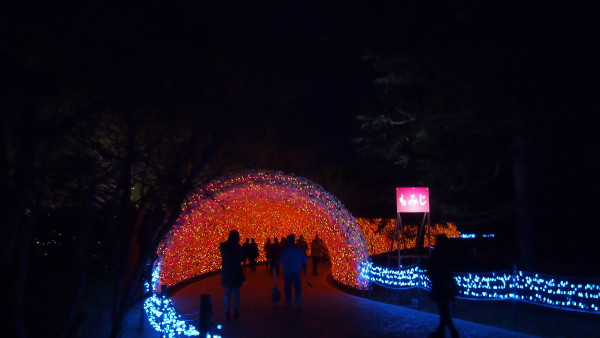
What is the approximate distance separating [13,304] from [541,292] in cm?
917

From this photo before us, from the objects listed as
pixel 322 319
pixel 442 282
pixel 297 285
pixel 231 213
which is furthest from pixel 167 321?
pixel 231 213

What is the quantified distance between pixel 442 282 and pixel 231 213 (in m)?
14.2

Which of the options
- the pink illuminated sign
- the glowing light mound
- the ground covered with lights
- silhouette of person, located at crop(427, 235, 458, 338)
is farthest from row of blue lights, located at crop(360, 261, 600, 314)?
the glowing light mound

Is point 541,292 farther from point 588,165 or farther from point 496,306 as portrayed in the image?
point 588,165

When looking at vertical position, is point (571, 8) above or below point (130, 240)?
above

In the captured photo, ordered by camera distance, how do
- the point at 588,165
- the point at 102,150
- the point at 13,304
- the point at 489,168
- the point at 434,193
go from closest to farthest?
the point at 13,304 < the point at 102,150 < the point at 588,165 < the point at 489,168 < the point at 434,193

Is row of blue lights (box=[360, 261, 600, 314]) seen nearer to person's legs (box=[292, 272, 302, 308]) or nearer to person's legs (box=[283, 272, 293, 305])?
person's legs (box=[292, 272, 302, 308])

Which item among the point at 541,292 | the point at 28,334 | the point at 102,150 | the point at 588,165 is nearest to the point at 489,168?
the point at 588,165

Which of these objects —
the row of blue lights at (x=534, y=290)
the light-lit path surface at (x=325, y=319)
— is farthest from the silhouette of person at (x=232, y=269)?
the row of blue lights at (x=534, y=290)

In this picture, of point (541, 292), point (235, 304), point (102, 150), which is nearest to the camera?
point (102, 150)

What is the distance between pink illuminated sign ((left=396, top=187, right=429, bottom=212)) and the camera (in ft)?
52.5

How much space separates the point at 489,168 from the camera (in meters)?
17.4

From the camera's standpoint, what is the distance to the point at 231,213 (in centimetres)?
2280

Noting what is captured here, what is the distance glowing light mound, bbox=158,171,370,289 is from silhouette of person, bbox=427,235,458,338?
5.68m
